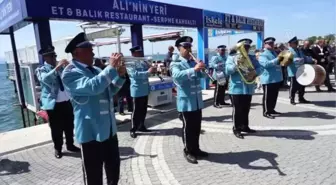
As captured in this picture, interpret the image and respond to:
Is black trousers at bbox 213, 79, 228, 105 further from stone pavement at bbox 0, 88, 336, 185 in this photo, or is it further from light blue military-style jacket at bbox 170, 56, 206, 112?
light blue military-style jacket at bbox 170, 56, 206, 112

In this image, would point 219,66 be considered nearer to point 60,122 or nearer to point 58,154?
point 60,122

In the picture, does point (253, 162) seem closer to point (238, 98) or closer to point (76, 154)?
point (238, 98)

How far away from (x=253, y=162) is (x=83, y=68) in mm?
2950

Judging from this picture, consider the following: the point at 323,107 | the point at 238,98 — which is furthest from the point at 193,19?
the point at 238,98

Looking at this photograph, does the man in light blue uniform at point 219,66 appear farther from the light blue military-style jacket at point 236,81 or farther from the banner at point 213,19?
the banner at point 213,19

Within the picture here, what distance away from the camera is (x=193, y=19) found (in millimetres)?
11758

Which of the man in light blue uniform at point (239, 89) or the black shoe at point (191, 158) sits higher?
the man in light blue uniform at point (239, 89)

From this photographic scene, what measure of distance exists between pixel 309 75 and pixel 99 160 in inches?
268

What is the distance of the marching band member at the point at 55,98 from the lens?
478 centimetres

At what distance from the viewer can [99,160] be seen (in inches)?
114

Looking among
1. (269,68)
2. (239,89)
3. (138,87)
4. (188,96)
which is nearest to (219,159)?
(188,96)

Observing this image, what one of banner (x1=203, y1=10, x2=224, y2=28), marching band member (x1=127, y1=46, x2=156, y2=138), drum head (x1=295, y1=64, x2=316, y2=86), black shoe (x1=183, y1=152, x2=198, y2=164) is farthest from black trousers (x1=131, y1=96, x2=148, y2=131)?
banner (x1=203, y1=10, x2=224, y2=28)

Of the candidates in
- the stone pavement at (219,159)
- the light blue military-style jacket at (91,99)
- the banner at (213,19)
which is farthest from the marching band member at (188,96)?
the banner at (213,19)

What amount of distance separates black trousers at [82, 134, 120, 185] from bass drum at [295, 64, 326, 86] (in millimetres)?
6524
